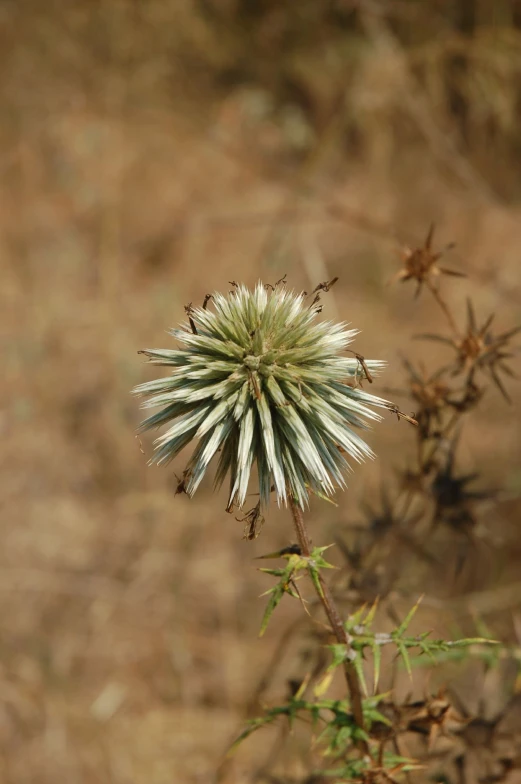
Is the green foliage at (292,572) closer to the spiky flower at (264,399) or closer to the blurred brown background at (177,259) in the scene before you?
the spiky flower at (264,399)

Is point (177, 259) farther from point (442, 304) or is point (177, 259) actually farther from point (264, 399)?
point (264, 399)

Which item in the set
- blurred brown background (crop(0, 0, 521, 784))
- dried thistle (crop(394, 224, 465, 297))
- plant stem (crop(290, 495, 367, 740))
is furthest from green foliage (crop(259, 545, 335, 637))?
blurred brown background (crop(0, 0, 521, 784))

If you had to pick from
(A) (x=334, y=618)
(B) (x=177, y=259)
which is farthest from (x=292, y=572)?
(B) (x=177, y=259)

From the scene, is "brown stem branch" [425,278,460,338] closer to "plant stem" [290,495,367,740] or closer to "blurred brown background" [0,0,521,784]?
"plant stem" [290,495,367,740]

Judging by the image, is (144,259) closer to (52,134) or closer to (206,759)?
(52,134)

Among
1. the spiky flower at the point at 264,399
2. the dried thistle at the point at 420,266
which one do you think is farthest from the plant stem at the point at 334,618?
the dried thistle at the point at 420,266
